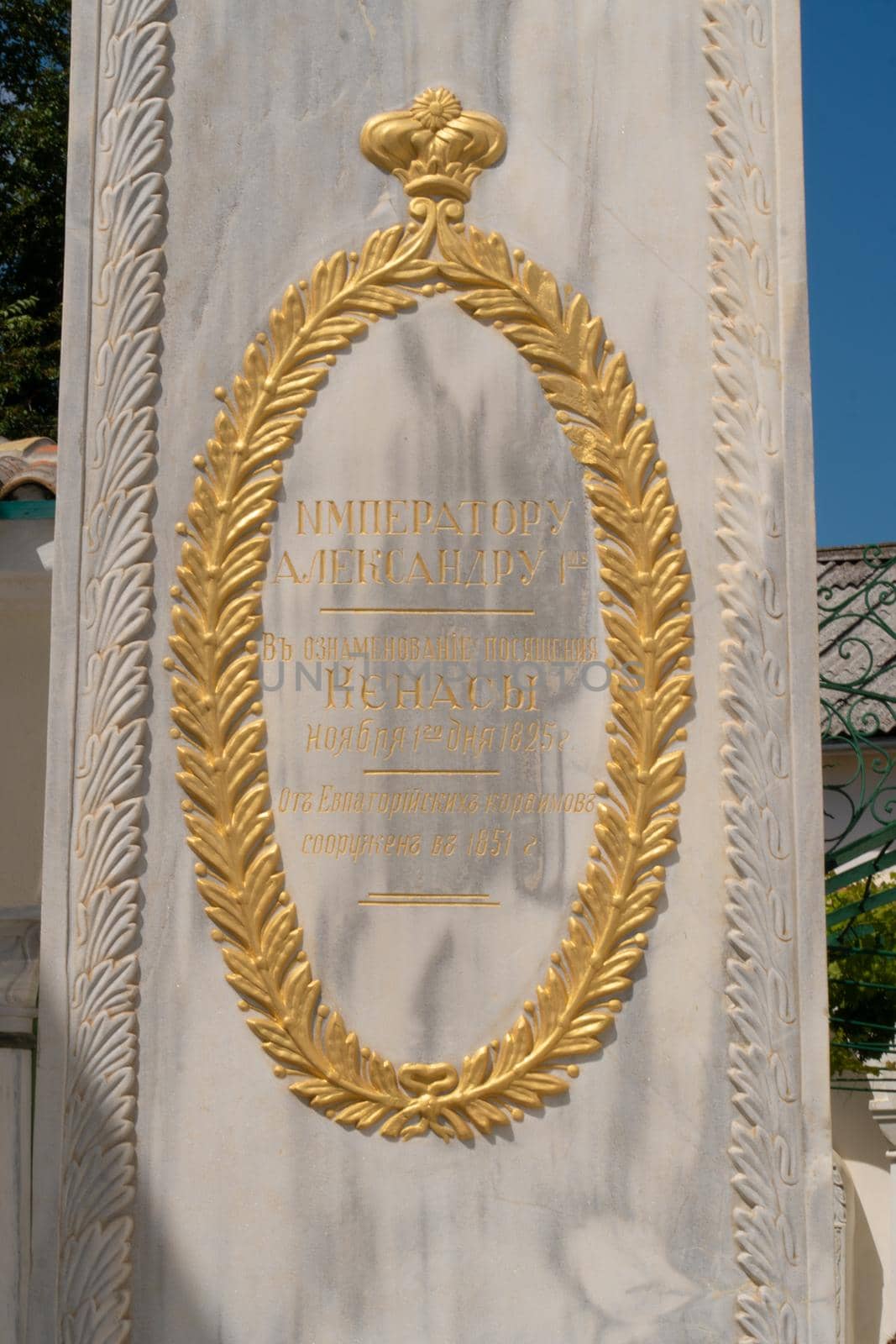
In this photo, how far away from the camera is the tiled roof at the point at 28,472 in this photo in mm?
5957

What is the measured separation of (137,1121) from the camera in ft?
14.5

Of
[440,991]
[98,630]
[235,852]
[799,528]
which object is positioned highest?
[799,528]

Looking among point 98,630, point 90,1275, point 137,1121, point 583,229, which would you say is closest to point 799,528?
point 583,229

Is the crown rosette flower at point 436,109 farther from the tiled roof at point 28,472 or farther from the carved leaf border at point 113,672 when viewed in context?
the tiled roof at point 28,472

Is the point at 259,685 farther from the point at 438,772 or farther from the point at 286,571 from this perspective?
the point at 438,772

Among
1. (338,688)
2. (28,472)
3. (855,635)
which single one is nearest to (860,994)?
(338,688)

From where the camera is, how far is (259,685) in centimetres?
464

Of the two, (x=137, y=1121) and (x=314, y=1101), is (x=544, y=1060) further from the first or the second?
(x=137, y=1121)

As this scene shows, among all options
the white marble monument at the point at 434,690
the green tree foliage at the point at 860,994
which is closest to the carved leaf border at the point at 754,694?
the white marble monument at the point at 434,690

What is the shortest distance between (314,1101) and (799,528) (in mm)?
2181

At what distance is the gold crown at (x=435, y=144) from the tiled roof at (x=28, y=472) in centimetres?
187

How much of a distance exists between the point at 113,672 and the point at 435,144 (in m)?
1.88

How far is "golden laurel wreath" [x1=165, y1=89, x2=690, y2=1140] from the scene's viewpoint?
4441 millimetres

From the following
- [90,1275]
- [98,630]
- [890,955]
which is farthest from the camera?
[890,955]
